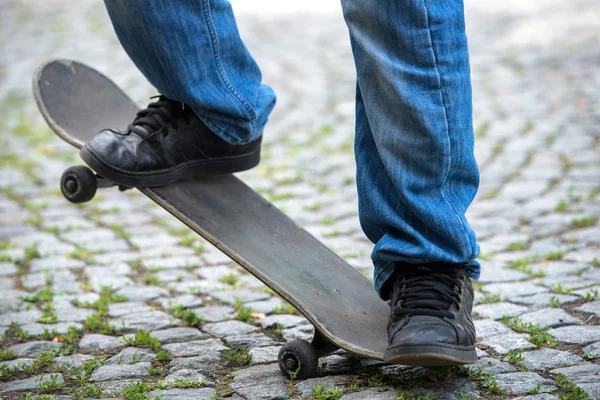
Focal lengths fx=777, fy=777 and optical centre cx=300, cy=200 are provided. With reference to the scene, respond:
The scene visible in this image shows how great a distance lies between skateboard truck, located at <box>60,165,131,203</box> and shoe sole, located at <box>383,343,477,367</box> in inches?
36.7

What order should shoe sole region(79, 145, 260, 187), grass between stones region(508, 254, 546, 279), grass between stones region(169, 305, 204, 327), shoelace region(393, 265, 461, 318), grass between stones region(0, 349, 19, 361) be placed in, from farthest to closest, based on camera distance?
grass between stones region(508, 254, 546, 279)
grass between stones region(169, 305, 204, 327)
grass between stones region(0, 349, 19, 361)
shoe sole region(79, 145, 260, 187)
shoelace region(393, 265, 461, 318)

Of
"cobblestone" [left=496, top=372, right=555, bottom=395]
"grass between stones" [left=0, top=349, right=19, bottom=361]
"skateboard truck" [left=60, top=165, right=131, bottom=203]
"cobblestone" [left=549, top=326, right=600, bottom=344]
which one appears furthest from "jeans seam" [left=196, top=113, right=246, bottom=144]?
"cobblestone" [left=549, top=326, right=600, bottom=344]

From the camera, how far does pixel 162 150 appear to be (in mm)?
2150

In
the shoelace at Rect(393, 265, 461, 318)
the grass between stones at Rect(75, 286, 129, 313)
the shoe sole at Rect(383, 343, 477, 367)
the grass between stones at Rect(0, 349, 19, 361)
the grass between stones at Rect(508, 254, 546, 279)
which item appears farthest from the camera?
the grass between stones at Rect(508, 254, 546, 279)

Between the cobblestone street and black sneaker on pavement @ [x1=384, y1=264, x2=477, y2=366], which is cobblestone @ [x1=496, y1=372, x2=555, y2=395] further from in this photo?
black sneaker on pavement @ [x1=384, y1=264, x2=477, y2=366]

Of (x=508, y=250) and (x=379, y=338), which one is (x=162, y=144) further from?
(x=508, y=250)

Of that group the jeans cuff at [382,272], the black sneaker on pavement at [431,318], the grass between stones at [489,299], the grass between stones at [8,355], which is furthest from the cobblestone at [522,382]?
the grass between stones at [8,355]

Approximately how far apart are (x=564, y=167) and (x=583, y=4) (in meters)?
6.17

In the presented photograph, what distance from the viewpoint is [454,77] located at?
1.75 meters


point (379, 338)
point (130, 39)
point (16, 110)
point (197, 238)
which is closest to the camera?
point (379, 338)

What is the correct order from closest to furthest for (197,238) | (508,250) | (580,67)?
(508,250) < (197,238) < (580,67)

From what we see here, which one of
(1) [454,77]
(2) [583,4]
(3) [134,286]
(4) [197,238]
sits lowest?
(3) [134,286]

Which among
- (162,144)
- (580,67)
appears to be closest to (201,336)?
(162,144)

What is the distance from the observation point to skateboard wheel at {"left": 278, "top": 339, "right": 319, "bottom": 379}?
188cm
